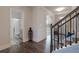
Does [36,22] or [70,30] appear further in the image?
[36,22]

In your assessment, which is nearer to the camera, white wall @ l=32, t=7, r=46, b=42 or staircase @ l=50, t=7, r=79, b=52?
staircase @ l=50, t=7, r=79, b=52

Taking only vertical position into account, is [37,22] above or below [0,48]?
above

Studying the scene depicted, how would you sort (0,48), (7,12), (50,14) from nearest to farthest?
(0,48), (7,12), (50,14)

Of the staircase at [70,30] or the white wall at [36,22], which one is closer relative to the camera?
the staircase at [70,30]

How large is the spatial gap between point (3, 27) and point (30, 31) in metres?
1.64

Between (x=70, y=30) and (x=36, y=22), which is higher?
(x=36, y=22)

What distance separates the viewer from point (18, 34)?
5504 mm
